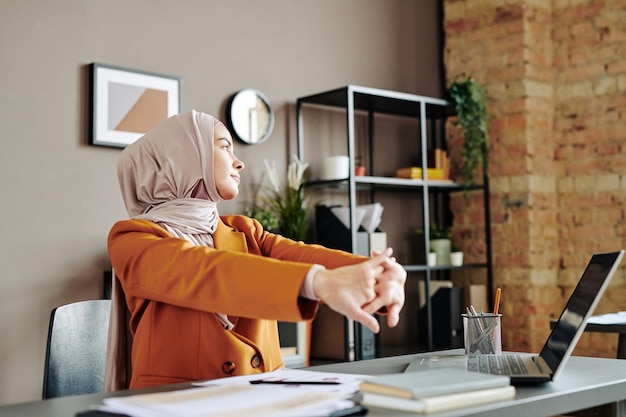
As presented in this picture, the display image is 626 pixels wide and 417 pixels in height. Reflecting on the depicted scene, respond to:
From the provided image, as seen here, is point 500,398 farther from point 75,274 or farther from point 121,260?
point 75,274

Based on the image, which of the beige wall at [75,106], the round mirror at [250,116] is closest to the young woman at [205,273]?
the beige wall at [75,106]

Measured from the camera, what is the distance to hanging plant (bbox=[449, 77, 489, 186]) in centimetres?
438

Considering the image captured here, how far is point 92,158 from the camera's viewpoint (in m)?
3.26

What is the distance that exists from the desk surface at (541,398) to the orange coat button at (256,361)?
0.39ft

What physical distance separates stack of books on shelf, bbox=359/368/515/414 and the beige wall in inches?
88.3

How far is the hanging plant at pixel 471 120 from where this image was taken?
14.4ft

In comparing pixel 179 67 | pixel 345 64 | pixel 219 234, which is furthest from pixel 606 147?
pixel 219 234

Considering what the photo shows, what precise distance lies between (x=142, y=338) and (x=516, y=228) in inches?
127

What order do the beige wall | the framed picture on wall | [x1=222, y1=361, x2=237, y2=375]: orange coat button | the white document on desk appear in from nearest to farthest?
the white document on desk
[x1=222, y1=361, x2=237, y2=375]: orange coat button
the beige wall
the framed picture on wall

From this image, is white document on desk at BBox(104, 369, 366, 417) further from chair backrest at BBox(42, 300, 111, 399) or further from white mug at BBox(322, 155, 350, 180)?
white mug at BBox(322, 155, 350, 180)

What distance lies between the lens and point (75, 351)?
216 centimetres

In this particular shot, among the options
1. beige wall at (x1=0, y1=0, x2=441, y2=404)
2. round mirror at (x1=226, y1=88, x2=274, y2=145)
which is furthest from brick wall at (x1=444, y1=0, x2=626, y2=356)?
round mirror at (x1=226, y1=88, x2=274, y2=145)

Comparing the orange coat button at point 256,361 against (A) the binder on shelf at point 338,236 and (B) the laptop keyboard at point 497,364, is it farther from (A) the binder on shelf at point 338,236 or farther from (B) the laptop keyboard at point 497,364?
(A) the binder on shelf at point 338,236

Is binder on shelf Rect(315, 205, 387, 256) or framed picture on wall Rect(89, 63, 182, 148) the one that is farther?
binder on shelf Rect(315, 205, 387, 256)
